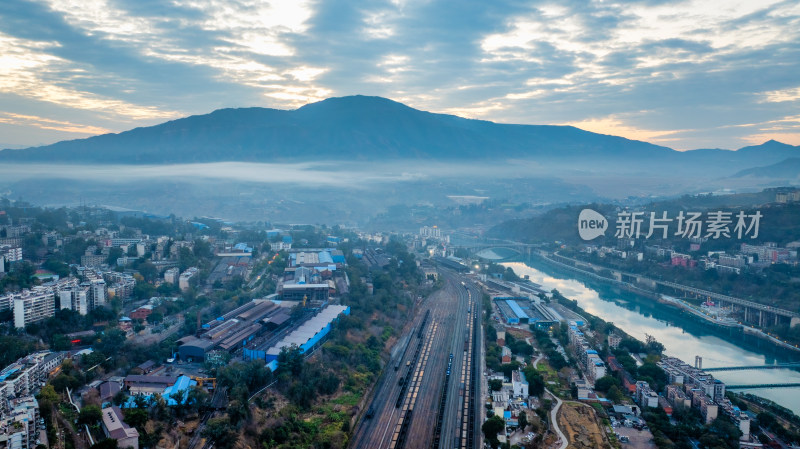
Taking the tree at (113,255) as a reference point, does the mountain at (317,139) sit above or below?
above

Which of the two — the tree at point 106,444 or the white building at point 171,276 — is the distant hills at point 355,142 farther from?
the tree at point 106,444

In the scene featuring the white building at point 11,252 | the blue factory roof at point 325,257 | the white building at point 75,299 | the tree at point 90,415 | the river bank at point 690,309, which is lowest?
the river bank at point 690,309

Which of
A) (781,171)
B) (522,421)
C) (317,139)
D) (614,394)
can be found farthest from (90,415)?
(781,171)

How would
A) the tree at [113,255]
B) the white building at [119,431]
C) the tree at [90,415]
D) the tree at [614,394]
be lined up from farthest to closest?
the tree at [113,255] → the tree at [614,394] → the tree at [90,415] → the white building at [119,431]

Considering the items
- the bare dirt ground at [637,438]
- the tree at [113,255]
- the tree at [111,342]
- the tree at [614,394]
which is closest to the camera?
the bare dirt ground at [637,438]

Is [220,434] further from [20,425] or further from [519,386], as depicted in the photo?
[519,386]

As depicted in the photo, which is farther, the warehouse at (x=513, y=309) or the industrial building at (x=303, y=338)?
the warehouse at (x=513, y=309)

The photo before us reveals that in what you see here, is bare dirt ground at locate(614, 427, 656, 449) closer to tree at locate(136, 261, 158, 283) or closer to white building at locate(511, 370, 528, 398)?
white building at locate(511, 370, 528, 398)

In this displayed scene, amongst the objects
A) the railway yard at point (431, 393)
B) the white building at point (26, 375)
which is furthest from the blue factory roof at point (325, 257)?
the white building at point (26, 375)

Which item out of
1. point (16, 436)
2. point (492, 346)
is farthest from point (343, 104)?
point (16, 436)
